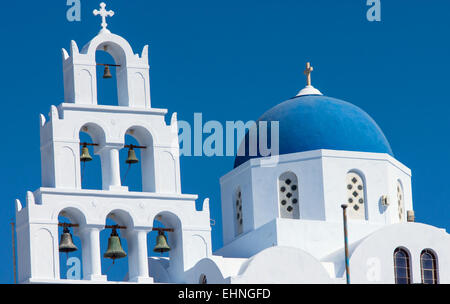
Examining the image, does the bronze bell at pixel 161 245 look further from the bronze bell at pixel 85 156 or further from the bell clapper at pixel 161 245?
the bronze bell at pixel 85 156

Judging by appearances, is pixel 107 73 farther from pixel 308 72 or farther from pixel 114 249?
pixel 308 72

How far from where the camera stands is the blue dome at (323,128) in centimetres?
4775

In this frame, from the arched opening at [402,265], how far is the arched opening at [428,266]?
42cm

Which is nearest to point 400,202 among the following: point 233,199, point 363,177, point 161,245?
point 363,177

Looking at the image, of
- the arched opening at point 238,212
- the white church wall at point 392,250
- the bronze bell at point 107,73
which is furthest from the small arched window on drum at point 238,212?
the bronze bell at point 107,73

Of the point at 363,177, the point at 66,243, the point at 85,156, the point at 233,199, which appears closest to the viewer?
the point at 66,243

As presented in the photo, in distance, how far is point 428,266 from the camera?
46.0 m

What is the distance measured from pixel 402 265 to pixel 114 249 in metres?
8.23

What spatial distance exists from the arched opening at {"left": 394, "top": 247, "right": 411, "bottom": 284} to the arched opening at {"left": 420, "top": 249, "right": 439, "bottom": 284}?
1.39 feet

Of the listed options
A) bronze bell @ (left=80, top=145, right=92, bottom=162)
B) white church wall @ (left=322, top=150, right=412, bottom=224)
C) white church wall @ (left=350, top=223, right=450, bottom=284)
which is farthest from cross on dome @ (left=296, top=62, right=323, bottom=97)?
bronze bell @ (left=80, top=145, right=92, bottom=162)
